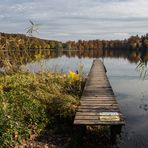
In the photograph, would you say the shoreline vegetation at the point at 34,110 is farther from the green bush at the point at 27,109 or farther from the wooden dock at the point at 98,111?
the wooden dock at the point at 98,111

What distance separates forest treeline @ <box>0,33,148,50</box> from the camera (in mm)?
15180

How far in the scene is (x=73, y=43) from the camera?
164 metres

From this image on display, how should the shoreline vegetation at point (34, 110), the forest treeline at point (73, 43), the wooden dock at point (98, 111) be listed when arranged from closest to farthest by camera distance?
the shoreline vegetation at point (34, 110) → the wooden dock at point (98, 111) → the forest treeline at point (73, 43)

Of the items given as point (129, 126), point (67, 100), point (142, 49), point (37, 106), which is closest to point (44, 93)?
point (67, 100)

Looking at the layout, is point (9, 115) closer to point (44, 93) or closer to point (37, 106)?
point (37, 106)

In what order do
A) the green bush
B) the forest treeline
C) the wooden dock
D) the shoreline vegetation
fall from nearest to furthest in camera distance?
the green bush < the shoreline vegetation < the wooden dock < the forest treeline

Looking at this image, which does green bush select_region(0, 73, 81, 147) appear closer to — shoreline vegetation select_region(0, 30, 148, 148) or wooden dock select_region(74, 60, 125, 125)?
shoreline vegetation select_region(0, 30, 148, 148)

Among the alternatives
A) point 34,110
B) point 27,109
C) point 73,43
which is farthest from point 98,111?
point 73,43

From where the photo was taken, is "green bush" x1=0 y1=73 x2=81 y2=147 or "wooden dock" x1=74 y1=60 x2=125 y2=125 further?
"wooden dock" x1=74 y1=60 x2=125 y2=125

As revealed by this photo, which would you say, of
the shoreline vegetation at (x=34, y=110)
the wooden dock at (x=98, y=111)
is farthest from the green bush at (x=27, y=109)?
the wooden dock at (x=98, y=111)

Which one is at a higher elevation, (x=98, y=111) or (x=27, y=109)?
(x=27, y=109)

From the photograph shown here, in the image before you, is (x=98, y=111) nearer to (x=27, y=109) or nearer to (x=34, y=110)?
(x=34, y=110)

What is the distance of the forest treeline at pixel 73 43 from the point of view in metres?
15.2

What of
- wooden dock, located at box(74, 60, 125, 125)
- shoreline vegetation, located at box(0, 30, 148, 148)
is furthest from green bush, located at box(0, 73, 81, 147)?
wooden dock, located at box(74, 60, 125, 125)
